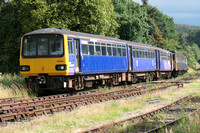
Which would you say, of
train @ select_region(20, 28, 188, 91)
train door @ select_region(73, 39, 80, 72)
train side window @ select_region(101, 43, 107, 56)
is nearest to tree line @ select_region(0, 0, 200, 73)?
train @ select_region(20, 28, 188, 91)

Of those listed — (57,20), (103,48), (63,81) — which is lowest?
(63,81)

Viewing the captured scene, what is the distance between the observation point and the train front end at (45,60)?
45.8 ft

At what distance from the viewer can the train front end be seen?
13945 mm

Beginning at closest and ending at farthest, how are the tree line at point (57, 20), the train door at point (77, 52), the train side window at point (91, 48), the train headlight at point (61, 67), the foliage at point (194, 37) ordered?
the train headlight at point (61, 67), the train door at point (77, 52), the train side window at point (91, 48), the tree line at point (57, 20), the foliage at point (194, 37)

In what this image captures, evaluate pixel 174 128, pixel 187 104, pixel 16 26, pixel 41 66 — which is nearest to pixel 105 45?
pixel 41 66

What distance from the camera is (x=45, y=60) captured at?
46.4 ft

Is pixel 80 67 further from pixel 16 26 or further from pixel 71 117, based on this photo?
pixel 16 26

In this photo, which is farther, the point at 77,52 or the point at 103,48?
the point at 103,48

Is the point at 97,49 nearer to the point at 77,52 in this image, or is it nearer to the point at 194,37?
the point at 77,52

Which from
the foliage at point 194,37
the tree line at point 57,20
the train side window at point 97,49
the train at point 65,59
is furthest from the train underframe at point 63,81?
the foliage at point 194,37

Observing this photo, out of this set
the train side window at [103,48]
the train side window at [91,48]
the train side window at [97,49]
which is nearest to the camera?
the train side window at [91,48]

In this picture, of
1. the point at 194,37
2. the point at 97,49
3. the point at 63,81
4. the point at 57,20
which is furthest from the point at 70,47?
the point at 194,37

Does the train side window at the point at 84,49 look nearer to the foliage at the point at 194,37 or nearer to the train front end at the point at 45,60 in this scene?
the train front end at the point at 45,60

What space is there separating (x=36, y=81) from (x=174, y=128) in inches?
347
